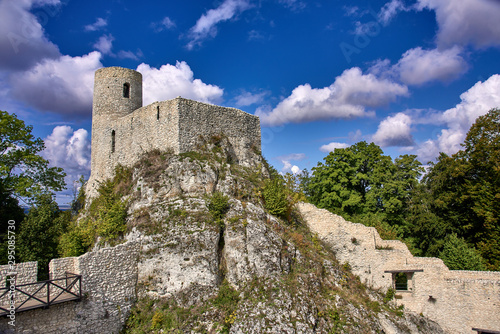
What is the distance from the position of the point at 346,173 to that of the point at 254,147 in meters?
9.25

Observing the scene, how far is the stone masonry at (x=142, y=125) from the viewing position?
21844 millimetres

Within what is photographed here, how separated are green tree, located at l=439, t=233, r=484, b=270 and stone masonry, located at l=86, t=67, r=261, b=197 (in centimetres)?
1506

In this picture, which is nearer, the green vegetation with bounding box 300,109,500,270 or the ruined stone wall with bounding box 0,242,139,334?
the ruined stone wall with bounding box 0,242,139,334

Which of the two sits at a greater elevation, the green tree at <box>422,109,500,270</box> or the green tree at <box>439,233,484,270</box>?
the green tree at <box>422,109,500,270</box>

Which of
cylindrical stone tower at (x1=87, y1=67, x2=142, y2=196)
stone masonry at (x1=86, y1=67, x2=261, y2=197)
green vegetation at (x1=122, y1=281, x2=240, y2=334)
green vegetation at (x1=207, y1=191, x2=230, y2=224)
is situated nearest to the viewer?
green vegetation at (x1=122, y1=281, x2=240, y2=334)

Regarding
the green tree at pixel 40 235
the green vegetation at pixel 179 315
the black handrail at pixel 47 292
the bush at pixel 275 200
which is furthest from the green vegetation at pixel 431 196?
the green tree at pixel 40 235

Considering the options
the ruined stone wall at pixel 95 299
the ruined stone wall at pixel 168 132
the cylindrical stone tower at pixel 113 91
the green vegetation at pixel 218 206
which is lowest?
the ruined stone wall at pixel 95 299

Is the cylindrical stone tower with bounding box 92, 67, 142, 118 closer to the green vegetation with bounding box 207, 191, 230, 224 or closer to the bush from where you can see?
the green vegetation with bounding box 207, 191, 230, 224

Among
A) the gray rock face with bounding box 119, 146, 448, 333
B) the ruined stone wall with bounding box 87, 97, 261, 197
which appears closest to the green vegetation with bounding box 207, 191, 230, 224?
the gray rock face with bounding box 119, 146, 448, 333

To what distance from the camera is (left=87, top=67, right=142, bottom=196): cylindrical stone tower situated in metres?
24.6

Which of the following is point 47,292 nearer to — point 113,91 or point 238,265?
point 238,265

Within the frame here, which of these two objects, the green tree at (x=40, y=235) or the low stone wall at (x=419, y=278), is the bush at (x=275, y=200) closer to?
the low stone wall at (x=419, y=278)

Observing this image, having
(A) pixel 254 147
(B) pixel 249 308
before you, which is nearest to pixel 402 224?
(A) pixel 254 147

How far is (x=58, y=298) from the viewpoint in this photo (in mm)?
13828
